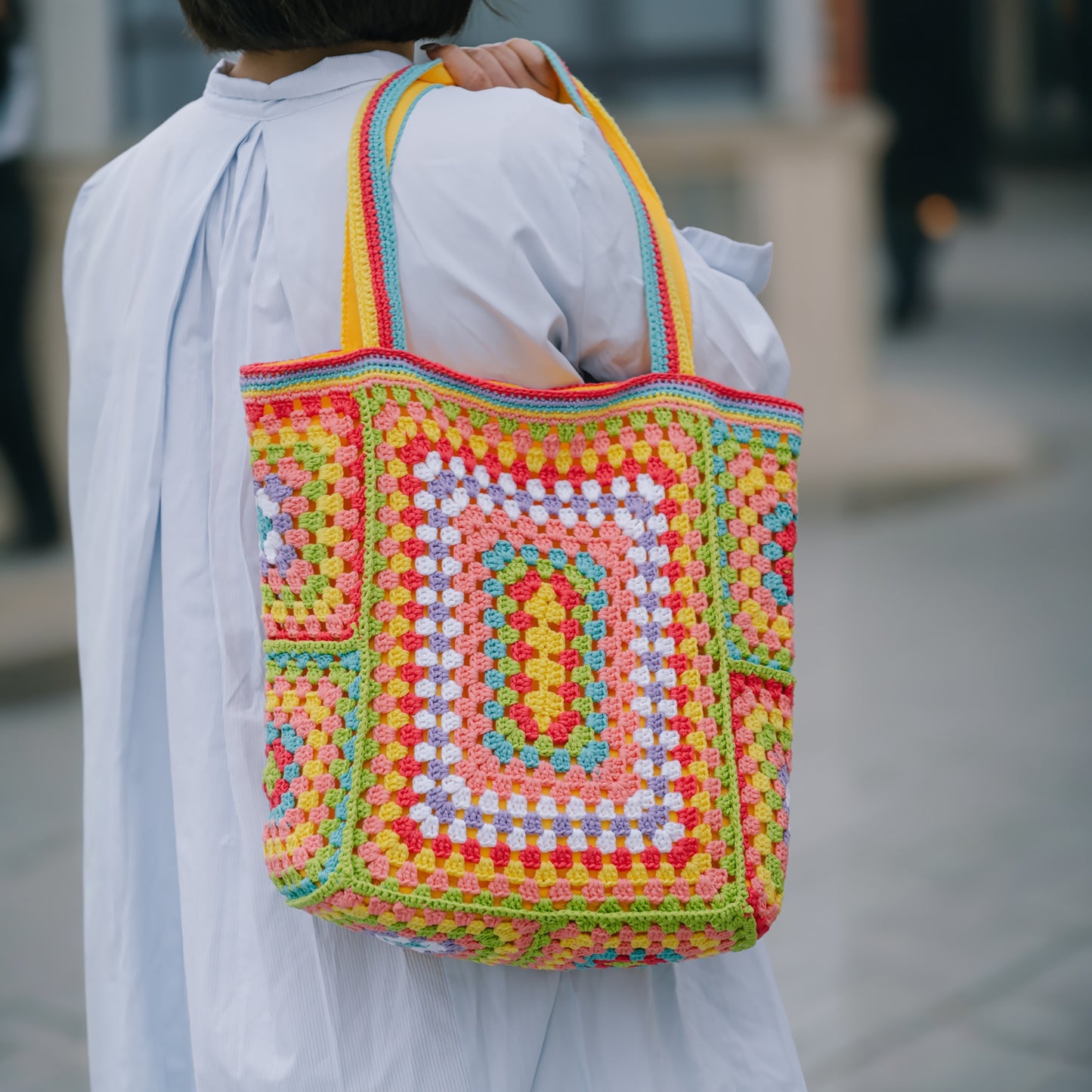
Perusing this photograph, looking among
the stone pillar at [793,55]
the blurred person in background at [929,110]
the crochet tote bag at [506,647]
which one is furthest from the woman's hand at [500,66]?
the blurred person in background at [929,110]

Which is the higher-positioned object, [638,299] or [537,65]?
[537,65]

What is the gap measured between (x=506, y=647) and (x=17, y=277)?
5.06 metres

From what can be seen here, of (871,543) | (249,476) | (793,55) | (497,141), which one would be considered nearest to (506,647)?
(249,476)

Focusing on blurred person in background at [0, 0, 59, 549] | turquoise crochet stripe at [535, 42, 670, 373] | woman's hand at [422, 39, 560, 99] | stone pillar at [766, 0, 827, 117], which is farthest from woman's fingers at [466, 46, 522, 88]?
stone pillar at [766, 0, 827, 117]

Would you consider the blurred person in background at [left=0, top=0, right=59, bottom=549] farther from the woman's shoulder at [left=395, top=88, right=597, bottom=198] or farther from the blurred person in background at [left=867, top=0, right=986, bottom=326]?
the blurred person in background at [left=867, top=0, right=986, bottom=326]

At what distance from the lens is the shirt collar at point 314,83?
5.19 feet

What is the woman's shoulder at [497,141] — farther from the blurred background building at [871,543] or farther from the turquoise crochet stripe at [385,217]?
the blurred background building at [871,543]

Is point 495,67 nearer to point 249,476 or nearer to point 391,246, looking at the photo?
point 391,246

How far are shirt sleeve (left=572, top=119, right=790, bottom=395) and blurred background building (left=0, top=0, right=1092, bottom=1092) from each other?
0.89 ft

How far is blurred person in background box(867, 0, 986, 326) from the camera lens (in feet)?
37.5

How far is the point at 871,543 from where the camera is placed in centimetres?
669

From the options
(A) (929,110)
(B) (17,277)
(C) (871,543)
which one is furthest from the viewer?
(A) (929,110)

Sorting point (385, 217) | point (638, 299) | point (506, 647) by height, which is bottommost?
point (506, 647)

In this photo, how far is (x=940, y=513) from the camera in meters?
7.23
